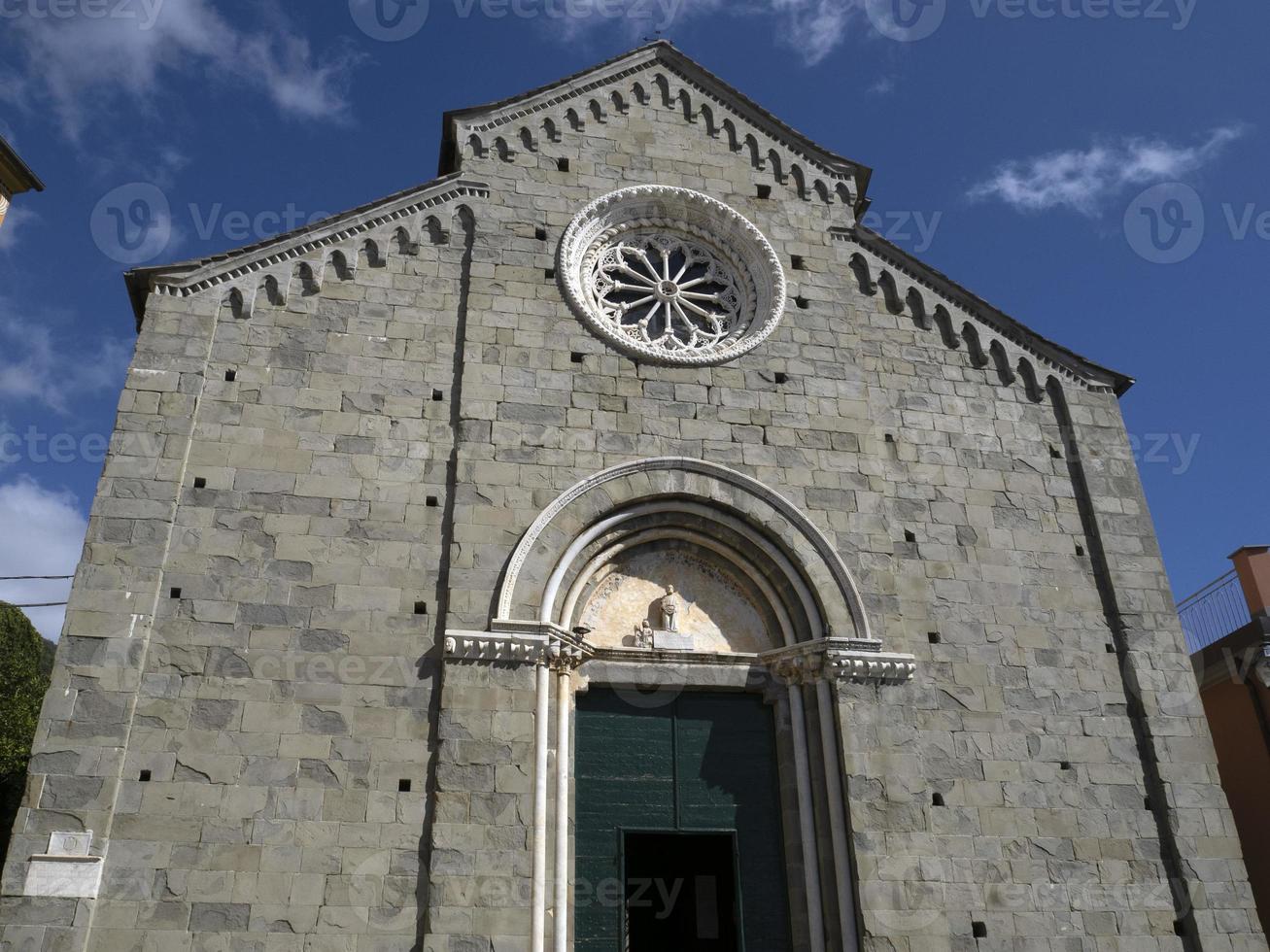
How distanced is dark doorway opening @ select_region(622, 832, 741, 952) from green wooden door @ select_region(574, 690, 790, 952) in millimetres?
664

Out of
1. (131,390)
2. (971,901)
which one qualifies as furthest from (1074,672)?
(131,390)

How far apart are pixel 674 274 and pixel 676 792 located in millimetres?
6150

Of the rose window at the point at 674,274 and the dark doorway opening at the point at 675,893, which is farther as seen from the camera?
the rose window at the point at 674,274

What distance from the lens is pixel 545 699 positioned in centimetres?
946

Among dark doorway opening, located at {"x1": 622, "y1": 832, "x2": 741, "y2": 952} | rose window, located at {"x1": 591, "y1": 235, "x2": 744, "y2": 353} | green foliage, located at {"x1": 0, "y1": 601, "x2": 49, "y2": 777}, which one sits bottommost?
dark doorway opening, located at {"x1": 622, "y1": 832, "x2": 741, "y2": 952}

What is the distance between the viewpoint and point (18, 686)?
20.0 metres

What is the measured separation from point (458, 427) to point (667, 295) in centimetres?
325

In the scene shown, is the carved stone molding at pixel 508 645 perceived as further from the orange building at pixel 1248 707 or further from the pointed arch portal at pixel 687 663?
the orange building at pixel 1248 707

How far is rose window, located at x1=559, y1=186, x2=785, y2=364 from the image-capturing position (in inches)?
468

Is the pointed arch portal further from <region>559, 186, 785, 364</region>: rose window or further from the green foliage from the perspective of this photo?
the green foliage

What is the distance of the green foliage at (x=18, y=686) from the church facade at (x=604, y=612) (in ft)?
35.8

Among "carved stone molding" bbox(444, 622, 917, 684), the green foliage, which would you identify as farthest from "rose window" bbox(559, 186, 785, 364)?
the green foliage

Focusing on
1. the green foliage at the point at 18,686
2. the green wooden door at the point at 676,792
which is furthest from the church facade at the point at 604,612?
the green foliage at the point at 18,686

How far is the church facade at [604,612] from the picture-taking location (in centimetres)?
863
